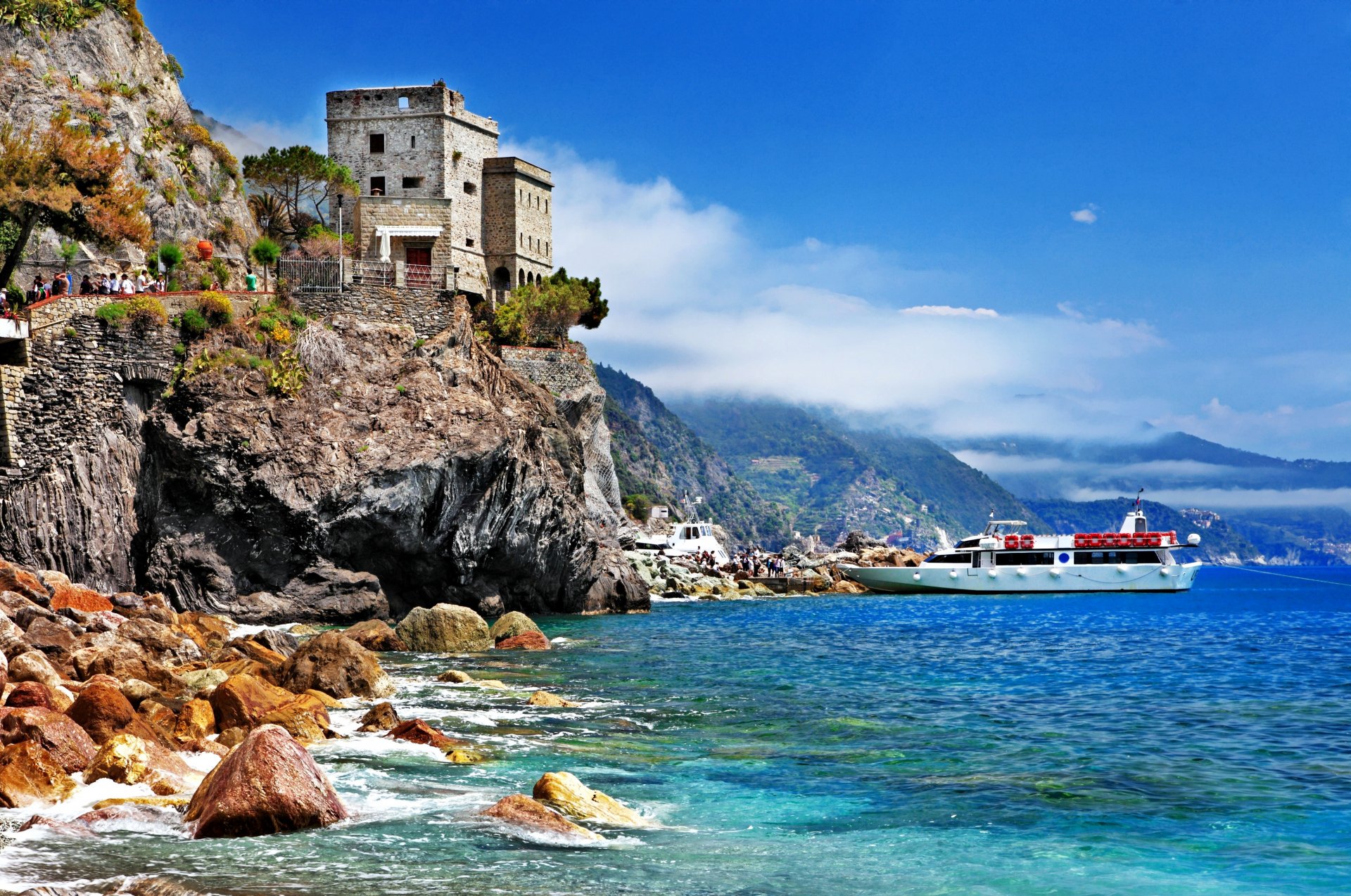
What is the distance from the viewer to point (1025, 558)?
72.4m

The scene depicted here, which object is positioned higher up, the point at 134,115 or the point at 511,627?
the point at 134,115

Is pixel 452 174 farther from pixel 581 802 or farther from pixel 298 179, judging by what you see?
pixel 581 802

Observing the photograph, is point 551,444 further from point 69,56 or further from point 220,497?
point 69,56

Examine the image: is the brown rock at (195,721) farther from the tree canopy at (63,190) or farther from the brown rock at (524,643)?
the tree canopy at (63,190)

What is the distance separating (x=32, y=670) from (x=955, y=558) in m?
62.8

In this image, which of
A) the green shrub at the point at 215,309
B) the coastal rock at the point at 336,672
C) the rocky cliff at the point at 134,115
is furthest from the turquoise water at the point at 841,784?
the rocky cliff at the point at 134,115

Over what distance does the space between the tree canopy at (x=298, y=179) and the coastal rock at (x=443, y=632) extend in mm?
36750

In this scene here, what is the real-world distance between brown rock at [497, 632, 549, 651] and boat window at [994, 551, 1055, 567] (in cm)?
4775

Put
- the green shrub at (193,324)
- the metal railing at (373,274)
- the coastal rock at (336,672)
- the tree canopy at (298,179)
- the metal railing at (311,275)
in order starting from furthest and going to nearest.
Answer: the tree canopy at (298,179) < the metal railing at (373,274) < the metal railing at (311,275) < the green shrub at (193,324) < the coastal rock at (336,672)

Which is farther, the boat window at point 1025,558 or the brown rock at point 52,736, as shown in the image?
the boat window at point 1025,558

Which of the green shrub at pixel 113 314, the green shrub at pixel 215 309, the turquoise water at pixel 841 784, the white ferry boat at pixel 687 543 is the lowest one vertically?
the turquoise water at pixel 841 784

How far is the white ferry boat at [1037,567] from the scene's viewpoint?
7131 cm

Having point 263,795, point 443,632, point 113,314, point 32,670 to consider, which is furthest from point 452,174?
point 263,795

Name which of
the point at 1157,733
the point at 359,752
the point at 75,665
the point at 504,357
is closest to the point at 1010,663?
the point at 1157,733
